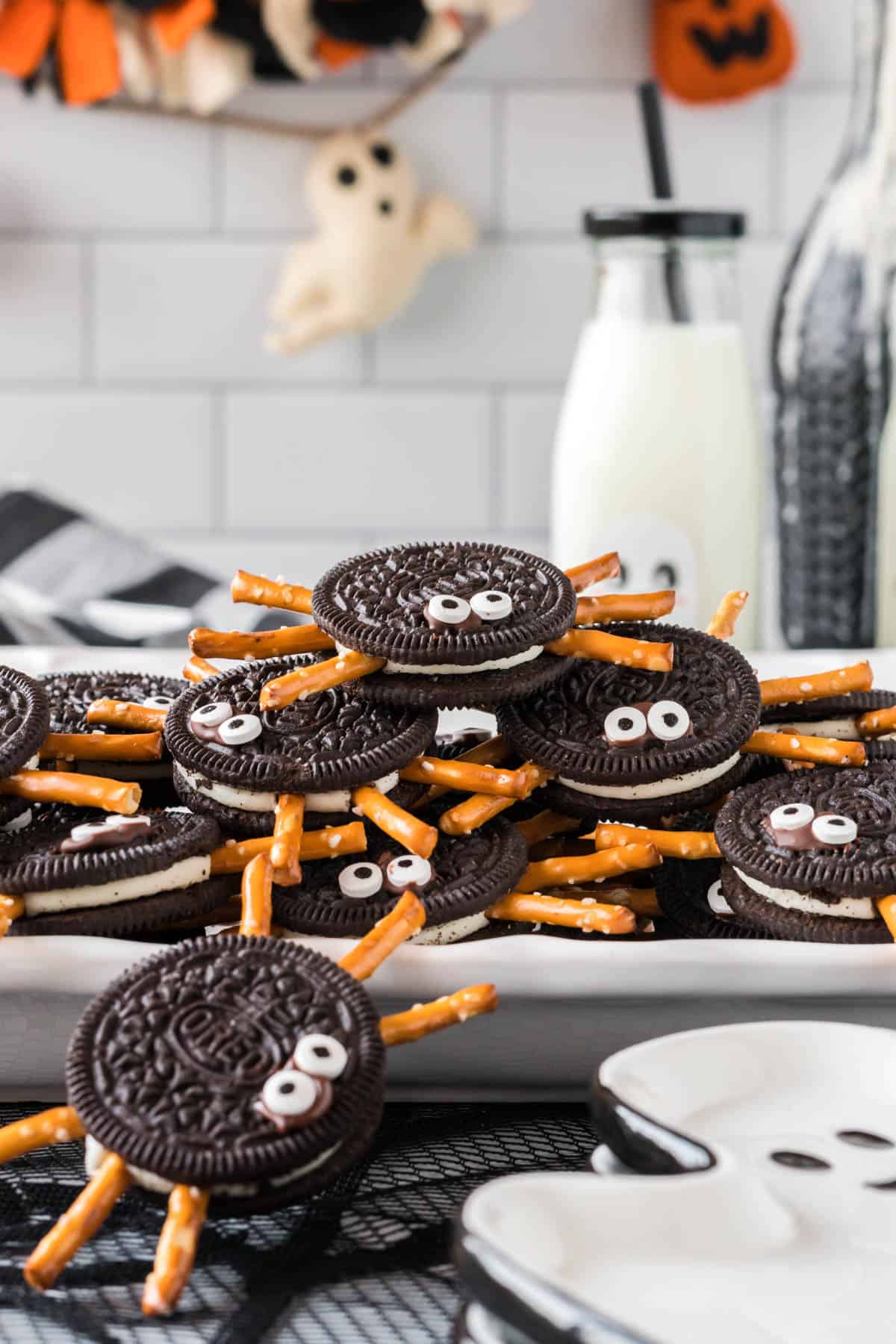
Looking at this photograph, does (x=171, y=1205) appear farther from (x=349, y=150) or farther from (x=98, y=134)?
(x=98, y=134)

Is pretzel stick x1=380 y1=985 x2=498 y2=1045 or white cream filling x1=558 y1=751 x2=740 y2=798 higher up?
white cream filling x1=558 y1=751 x2=740 y2=798

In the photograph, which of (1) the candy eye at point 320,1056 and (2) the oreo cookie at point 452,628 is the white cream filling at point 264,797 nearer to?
(2) the oreo cookie at point 452,628

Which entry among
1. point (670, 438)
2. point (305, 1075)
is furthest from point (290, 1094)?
point (670, 438)

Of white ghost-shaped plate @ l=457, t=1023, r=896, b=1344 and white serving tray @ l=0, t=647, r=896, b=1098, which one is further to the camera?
white serving tray @ l=0, t=647, r=896, b=1098

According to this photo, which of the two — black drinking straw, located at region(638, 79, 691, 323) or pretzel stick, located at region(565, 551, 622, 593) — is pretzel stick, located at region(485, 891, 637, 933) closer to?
pretzel stick, located at region(565, 551, 622, 593)

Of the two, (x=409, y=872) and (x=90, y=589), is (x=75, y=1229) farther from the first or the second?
(x=90, y=589)

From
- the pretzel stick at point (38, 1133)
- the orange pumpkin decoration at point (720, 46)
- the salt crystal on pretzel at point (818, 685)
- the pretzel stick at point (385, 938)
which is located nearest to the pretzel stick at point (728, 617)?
the salt crystal on pretzel at point (818, 685)

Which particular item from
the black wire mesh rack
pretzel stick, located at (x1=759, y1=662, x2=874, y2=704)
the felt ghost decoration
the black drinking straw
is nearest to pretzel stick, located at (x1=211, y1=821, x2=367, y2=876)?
the black wire mesh rack
